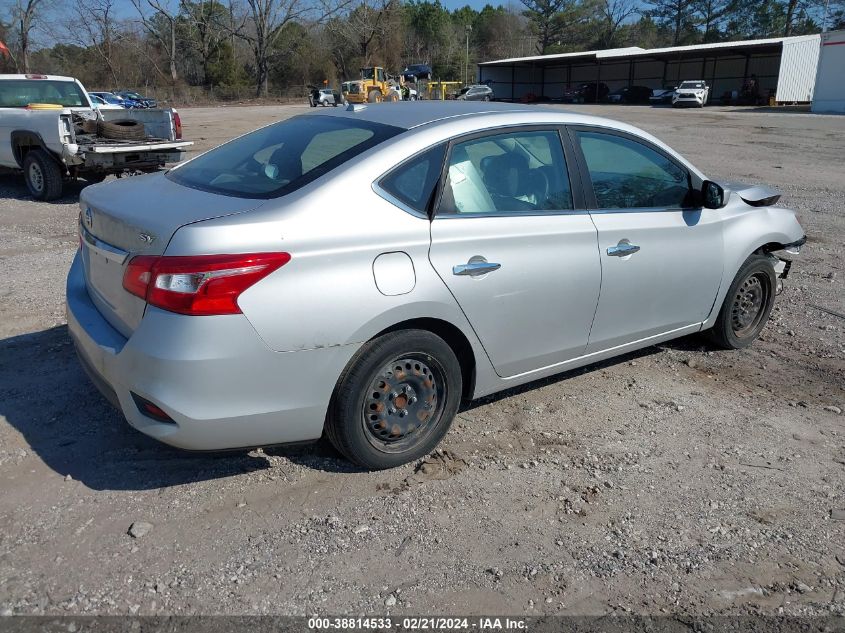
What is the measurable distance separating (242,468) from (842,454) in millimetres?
3140

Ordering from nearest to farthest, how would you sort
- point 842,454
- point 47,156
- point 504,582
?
1. point 504,582
2. point 842,454
3. point 47,156

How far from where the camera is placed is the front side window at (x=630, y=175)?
13.5 ft

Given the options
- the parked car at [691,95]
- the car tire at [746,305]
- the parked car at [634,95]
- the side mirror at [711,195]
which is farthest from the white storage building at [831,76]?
the side mirror at [711,195]

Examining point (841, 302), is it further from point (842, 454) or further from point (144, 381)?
point (144, 381)

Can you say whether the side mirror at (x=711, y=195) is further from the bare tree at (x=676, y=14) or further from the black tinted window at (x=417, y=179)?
the bare tree at (x=676, y=14)

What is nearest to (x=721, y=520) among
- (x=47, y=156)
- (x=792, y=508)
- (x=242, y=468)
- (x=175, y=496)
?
(x=792, y=508)

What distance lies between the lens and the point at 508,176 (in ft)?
12.5

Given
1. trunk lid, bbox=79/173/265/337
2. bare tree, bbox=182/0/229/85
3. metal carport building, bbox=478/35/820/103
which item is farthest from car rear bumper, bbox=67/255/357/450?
bare tree, bbox=182/0/229/85

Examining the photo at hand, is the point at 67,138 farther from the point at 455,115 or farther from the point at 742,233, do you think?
the point at 742,233

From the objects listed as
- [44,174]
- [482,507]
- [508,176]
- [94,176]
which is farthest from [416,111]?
[94,176]

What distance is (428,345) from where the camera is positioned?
3398 mm

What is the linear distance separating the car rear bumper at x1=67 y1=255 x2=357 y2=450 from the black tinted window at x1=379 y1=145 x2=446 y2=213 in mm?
764

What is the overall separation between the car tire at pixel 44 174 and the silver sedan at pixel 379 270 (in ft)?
26.0

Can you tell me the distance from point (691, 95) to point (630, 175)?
47841mm
